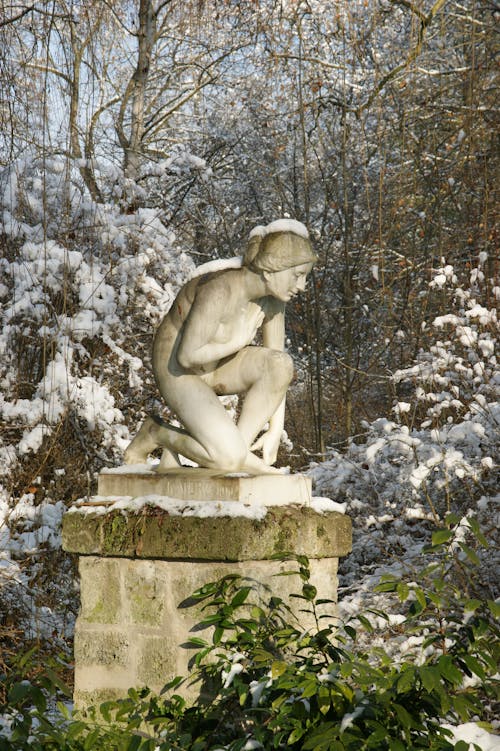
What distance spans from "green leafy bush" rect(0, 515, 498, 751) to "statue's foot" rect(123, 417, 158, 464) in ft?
2.43

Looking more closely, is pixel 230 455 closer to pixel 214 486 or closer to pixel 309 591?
pixel 214 486

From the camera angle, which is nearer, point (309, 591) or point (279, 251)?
point (309, 591)

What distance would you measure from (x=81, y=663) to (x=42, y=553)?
2601mm

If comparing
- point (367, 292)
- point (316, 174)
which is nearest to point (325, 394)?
point (367, 292)

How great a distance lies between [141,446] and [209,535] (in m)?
0.66

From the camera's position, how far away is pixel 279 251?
331 cm

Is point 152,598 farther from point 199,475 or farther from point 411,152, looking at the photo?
point 411,152

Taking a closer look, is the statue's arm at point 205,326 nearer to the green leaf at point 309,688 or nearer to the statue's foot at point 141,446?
the statue's foot at point 141,446

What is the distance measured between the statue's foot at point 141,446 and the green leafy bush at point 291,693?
2.43 feet

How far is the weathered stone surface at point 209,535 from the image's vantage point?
313cm

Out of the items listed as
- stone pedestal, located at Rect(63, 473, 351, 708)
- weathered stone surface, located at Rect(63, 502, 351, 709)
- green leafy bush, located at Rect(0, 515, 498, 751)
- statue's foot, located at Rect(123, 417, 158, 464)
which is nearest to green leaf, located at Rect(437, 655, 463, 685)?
green leafy bush, located at Rect(0, 515, 498, 751)

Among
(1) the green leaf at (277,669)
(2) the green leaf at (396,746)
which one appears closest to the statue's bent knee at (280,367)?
(1) the green leaf at (277,669)

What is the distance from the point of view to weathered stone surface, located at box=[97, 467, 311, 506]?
10.7 ft

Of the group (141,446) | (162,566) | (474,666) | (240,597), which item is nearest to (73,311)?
(141,446)
